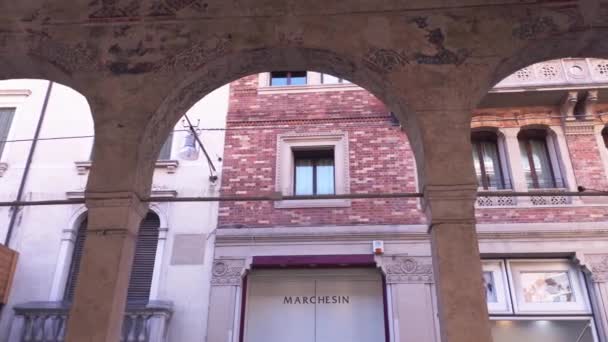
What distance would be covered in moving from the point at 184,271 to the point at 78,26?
182 inches

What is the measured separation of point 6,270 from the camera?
26.5 ft

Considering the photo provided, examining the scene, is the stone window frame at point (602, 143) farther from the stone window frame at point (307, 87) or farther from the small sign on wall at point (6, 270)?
the small sign on wall at point (6, 270)

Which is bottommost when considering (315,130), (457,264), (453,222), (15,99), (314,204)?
(457,264)

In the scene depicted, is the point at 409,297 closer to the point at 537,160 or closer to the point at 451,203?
the point at 537,160

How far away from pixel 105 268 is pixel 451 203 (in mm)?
2607

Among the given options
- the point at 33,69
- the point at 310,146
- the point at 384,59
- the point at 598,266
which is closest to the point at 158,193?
the point at 310,146

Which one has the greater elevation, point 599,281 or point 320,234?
point 320,234

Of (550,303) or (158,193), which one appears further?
(158,193)

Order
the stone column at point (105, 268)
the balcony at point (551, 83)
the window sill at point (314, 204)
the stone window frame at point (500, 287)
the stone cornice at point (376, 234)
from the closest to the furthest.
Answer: the stone column at point (105, 268) < the stone window frame at point (500, 287) < the stone cornice at point (376, 234) < the window sill at point (314, 204) < the balcony at point (551, 83)

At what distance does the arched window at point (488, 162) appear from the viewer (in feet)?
28.7

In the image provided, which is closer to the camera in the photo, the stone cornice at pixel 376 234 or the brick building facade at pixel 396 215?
the brick building facade at pixel 396 215

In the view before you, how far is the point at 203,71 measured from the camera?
4.32 metres

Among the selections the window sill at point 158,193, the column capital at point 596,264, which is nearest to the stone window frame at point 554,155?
the column capital at point 596,264

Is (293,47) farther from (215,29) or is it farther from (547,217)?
(547,217)
